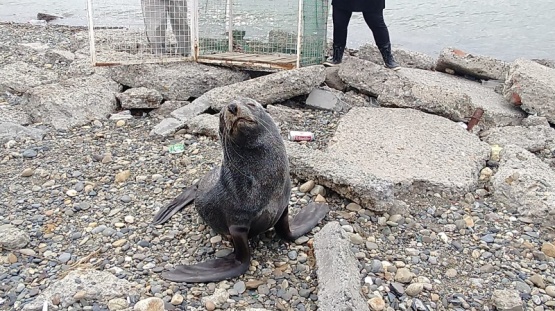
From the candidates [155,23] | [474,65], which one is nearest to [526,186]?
[474,65]

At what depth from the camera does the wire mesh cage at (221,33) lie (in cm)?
624

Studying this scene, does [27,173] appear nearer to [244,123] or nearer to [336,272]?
[244,123]

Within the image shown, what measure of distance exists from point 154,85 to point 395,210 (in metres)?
3.31

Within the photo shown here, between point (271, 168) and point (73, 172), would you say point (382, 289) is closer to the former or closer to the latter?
point (271, 168)

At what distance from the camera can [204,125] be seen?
16.6ft

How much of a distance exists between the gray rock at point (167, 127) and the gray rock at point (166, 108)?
43 cm

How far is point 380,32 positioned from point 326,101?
1.46 metres

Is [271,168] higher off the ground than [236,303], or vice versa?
[271,168]

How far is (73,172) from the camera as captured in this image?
449 centimetres

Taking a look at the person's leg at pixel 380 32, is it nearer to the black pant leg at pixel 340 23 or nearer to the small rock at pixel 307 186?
the black pant leg at pixel 340 23

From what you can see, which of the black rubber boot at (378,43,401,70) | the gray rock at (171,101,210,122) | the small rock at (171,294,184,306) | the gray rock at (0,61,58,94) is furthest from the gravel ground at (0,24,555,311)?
the black rubber boot at (378,43,401,70)

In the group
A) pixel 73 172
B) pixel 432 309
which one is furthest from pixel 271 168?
pixel 73 172

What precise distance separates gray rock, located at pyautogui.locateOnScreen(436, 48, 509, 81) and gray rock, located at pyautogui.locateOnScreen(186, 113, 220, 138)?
12.2ft

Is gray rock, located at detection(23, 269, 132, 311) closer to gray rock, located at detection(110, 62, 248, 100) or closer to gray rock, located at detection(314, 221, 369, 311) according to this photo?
gray rock, located at detection(314, 221, 369, 311)
